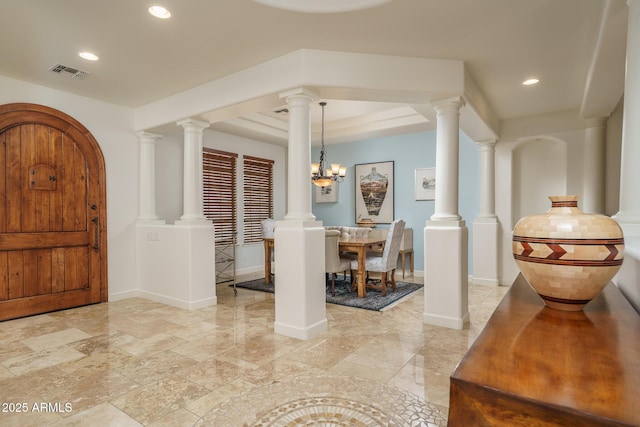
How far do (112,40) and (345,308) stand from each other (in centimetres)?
348

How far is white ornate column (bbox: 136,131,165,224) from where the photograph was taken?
460 centimetres

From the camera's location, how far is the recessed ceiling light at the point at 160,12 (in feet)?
7.82

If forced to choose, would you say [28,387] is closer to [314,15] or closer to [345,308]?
[345,308]

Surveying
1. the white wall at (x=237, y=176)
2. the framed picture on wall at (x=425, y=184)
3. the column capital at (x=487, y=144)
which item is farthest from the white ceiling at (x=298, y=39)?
the framed picture on wall at (x=425, y=184)

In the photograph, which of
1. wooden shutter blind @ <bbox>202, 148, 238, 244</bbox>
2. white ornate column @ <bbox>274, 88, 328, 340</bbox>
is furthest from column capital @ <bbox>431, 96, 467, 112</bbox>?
wooden shutter blind @ <bbox>202, 148, 238, 244</bbox>

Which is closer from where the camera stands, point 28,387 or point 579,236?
point 579,236

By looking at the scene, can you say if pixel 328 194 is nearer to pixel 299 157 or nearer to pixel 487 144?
pixel 487 144

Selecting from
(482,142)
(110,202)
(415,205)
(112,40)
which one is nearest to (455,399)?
(112,40)

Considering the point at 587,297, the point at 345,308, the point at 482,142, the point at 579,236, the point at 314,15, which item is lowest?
the point at 345,308

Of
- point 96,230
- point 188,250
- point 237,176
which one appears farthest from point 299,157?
point 237,176

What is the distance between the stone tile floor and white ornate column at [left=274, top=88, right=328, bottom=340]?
18 cm

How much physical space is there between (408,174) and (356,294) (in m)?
2.65

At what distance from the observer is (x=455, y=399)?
2.03 ft

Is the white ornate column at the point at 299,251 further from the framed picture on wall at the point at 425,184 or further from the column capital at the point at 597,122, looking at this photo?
the column capital at the point at 597,122
